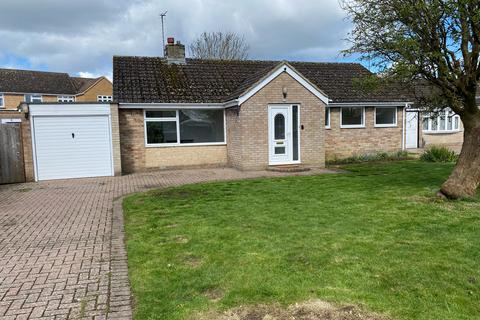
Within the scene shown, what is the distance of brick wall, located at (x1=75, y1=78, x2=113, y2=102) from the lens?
55656 millimetres

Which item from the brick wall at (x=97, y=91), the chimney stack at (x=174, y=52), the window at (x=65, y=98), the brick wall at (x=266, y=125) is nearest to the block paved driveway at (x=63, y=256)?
→ the brick wall at (x=266, y=125)

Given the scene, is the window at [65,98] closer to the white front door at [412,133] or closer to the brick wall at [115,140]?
the brick wall at [115,140]

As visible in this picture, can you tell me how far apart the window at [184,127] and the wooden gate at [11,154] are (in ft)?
15.4

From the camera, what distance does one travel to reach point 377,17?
948 centimetres

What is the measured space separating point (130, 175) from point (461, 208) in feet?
38.3

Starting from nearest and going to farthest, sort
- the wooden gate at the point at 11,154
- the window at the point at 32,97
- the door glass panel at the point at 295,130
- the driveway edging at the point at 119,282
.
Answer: the driveway edging at the point at 119,282, the wooden gate at the point at 11,154, the door glass panel at the point at 295,130, the window at the point at 32,97

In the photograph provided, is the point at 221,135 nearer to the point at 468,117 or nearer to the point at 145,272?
the point at 468,117

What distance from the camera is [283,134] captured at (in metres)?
16.2

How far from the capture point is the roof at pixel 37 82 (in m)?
49.9

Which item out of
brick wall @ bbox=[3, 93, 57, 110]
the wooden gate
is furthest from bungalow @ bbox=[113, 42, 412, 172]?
brick wall @ bbox=[3, 93, 57, 110]

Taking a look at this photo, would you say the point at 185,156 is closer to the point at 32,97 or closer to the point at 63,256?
the point at 63,256

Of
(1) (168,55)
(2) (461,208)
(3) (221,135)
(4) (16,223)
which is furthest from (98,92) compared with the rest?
(2) (461,208)

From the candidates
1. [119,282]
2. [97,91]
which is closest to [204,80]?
[119,282]

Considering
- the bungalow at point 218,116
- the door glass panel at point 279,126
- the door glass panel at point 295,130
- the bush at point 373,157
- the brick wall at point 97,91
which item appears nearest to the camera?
the bungalow at point 218,116
